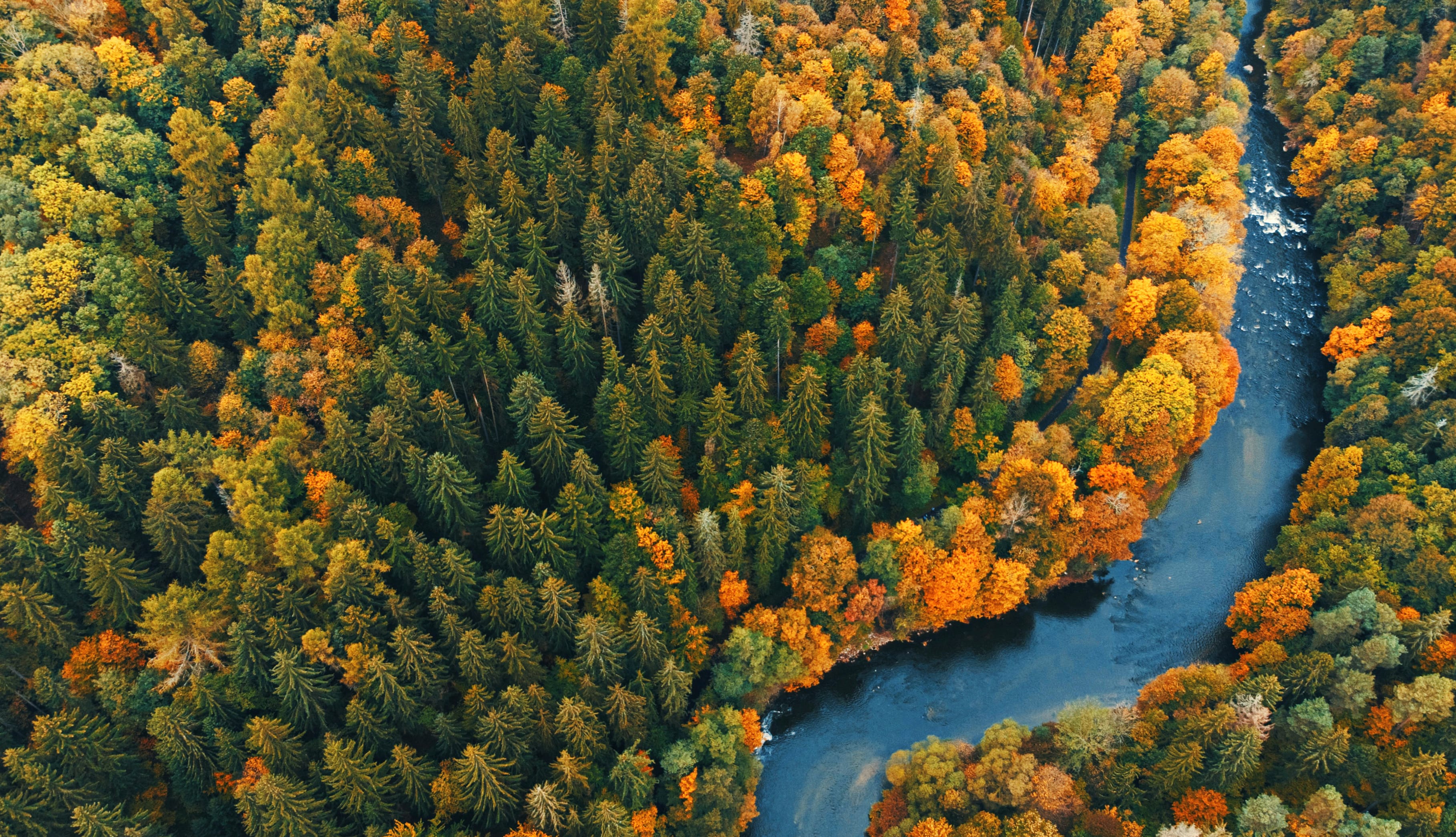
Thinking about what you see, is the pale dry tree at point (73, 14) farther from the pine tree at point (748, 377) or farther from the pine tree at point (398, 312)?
the pine tree at point (748, 377)

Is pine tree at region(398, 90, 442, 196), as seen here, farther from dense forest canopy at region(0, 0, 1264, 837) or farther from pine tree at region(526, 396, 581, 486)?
pine tree at region(526, 396, 581, 486)

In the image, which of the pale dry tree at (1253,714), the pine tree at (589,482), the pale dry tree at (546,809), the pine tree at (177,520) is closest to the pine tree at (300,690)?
the pine tree at (177,520)

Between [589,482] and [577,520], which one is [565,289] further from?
[577,520]

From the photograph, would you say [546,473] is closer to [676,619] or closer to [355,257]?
[676,619]

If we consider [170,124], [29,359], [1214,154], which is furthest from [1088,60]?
[29,359]

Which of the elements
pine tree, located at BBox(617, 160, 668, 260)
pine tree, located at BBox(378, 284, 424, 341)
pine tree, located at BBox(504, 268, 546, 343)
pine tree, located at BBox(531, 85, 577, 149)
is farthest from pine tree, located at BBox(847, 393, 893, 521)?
pine tree, located at BBox(378, 284, 424, 341)

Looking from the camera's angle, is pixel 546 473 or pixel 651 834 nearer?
pixel 651 834

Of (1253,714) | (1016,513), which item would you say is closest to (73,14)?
(1016,513)
